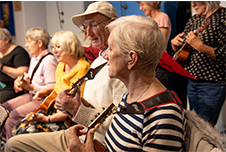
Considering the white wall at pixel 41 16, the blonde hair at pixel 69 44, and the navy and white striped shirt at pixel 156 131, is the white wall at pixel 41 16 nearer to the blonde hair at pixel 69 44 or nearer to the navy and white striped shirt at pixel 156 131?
the blonde hair at pixel 69 44

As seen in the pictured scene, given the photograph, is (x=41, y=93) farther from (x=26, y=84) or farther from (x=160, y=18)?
(x=160, y=18)

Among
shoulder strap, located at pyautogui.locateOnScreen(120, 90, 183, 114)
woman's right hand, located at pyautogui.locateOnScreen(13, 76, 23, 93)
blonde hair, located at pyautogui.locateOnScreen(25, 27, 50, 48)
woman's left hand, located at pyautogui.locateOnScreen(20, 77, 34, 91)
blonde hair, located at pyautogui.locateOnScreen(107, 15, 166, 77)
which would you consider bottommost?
woman's right hand, located at pyautogui.locateOnScreen(13, 76, 23, 93)

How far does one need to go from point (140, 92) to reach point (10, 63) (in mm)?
2282

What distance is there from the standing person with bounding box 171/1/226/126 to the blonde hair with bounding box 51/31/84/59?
0.96 metres

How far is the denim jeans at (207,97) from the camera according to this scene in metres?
1.91

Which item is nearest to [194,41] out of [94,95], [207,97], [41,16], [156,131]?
[207,97]

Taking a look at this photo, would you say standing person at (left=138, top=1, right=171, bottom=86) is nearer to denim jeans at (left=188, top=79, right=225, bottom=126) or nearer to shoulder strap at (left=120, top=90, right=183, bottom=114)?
denim jeans at (left=188, top=79, right=225, bottom=126)

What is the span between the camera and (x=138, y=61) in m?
0.98

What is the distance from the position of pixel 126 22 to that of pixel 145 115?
434 millimetres

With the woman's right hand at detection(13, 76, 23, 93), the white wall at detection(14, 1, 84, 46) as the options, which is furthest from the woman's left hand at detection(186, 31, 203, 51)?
the white wall at detection(14, 1, 84, 46)

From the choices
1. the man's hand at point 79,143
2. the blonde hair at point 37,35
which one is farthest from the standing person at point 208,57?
the blonde hair at point 37,35

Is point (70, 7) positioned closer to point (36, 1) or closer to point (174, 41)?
point (36, 1)

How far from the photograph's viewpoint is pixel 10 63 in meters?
2.76

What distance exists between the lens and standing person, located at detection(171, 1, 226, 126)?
183 cm
